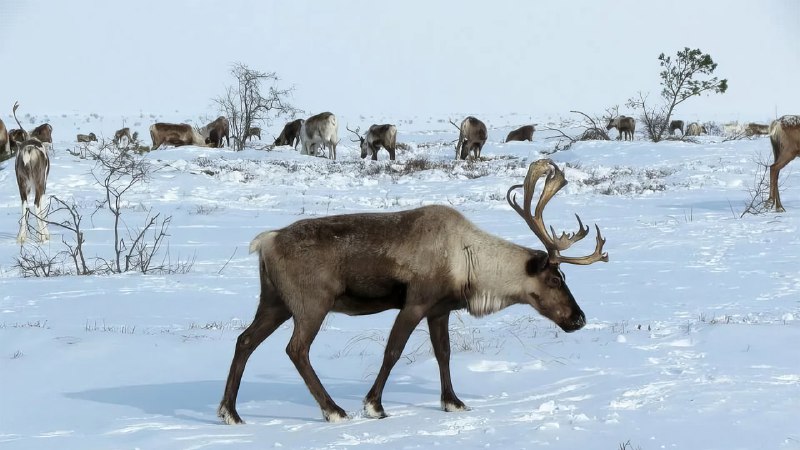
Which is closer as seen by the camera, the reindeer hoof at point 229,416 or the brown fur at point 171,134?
the reindeer hoof at point 229,416

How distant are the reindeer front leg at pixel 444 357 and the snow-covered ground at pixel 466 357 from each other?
103 mm

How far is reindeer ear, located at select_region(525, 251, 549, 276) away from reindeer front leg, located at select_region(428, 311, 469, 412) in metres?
0.60

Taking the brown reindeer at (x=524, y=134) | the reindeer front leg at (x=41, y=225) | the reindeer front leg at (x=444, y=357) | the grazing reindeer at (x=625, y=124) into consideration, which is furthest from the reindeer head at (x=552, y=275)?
the brown reindeer at (x=524, y=134)

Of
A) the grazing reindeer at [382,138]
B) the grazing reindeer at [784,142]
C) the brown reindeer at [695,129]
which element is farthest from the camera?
the brown reindeer at [695,129]

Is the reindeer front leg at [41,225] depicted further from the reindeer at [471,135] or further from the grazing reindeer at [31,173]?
the reindeer at [471,135]

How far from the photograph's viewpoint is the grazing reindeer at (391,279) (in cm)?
590

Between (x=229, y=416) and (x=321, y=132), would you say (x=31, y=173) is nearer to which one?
(x=229, y=416)

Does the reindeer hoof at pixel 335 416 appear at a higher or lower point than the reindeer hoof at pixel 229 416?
higher

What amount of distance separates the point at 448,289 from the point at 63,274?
8.07 metres

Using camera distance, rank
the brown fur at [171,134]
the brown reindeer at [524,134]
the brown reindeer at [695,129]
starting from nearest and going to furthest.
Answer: the brown fur at [171,134]
the brown reindeer at [524,134]
the brown reindeer at [695,129]

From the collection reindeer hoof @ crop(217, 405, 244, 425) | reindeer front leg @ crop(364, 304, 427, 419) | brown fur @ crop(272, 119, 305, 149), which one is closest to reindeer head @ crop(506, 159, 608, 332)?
reindeer front leg @ crop(364, 304, 427, 419)

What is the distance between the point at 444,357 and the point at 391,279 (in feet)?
2.23

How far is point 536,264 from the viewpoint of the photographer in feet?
20.4

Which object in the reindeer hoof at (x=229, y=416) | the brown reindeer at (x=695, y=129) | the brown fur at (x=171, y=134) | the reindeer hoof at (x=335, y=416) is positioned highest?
the brown reindeer at (x=695, y=129)
